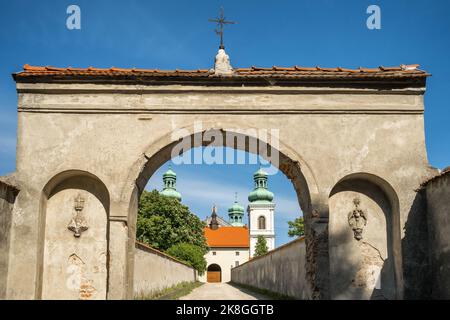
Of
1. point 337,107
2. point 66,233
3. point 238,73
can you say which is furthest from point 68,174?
point 337,107

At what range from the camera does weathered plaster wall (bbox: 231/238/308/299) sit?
17.0 metres

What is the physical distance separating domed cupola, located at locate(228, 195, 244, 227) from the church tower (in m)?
17.0

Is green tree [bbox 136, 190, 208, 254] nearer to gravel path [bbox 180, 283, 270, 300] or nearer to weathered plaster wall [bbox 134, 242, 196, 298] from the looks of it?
gravel path [bbox 180, 283, 270, 300]

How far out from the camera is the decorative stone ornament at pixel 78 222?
9.41 m

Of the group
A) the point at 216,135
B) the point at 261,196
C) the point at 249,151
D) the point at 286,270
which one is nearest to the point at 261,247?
the point at 261,196

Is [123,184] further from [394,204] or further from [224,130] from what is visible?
[394,204]

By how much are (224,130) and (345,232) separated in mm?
3159

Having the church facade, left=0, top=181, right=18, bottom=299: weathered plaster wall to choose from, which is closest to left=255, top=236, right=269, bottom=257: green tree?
the church facade

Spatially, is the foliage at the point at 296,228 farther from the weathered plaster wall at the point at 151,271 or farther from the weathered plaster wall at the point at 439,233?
the weathered plaster wall at the point at 439,233

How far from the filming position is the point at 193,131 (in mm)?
9500

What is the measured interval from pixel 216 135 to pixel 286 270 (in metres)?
11.9

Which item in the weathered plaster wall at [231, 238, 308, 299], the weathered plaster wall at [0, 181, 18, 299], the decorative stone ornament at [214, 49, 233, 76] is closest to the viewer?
the weathered plaster wall at [0, 181, 18, 299]

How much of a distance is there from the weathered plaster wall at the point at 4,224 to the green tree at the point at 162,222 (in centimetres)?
2999

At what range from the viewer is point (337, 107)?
962cm
